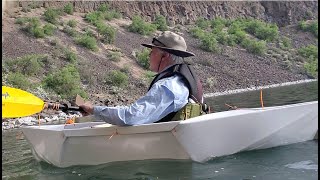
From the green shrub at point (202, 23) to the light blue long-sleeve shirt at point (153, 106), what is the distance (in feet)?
128

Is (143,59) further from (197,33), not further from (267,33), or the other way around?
(267,33)

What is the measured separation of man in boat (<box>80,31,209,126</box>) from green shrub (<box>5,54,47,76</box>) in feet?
58.7

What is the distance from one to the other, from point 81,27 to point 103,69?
935 cm

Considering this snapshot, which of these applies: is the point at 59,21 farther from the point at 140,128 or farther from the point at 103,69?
the point at 140,128

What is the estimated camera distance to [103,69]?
82.0 feet

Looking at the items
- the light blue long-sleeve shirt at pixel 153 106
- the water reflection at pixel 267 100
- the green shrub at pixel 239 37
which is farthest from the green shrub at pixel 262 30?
the light blue long-sleeve shirt at pixel 153 106

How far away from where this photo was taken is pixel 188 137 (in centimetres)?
388

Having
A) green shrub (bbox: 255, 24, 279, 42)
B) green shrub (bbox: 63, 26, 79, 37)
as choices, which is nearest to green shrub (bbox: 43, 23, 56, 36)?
green shrub (bbox: 63, 26, 79, 37)

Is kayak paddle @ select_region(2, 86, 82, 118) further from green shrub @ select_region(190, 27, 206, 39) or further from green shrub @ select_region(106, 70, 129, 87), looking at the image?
green shrub @ select_region(190, 27, 206, 39)

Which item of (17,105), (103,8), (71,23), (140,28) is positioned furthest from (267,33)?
(17,105)

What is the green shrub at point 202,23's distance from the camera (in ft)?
140

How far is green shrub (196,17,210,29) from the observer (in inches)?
1680

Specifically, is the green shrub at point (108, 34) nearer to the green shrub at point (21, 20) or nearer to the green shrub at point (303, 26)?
the green shrub at point (21, 20)

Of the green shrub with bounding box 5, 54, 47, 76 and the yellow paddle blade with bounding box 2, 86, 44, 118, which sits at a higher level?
the yellow paddle blade with bounding box 2, 86, 44, 118
